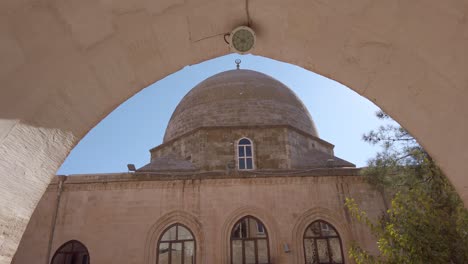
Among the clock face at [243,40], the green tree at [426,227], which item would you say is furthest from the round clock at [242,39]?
the green tree at [426,227]

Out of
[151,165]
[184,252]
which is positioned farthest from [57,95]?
[151,165]

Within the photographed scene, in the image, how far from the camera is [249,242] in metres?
11.3

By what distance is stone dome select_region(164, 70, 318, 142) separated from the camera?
17.2 m

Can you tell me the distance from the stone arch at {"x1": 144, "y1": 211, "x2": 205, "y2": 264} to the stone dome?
5845mm

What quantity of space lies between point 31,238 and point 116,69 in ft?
38.1

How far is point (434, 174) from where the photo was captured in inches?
314

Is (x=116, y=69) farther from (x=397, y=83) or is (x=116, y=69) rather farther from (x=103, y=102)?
(x=397, y=83)

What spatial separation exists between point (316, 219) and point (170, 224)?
15.2 feet

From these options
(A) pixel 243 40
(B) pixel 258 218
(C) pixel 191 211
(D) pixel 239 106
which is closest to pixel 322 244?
(B) pixel 258 218

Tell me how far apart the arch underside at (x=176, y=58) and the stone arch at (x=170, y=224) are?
984 centimetres

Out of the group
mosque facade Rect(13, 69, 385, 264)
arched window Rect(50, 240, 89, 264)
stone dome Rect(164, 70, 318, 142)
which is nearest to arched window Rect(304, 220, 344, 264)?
mosque facade Rect(13, 69, 385, 264)

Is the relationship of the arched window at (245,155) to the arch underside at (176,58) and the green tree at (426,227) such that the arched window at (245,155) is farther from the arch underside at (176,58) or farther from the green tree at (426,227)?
the arch underside at (176,58)

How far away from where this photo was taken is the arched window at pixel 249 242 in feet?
36.5

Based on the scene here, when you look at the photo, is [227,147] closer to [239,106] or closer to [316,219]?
[239,106]
